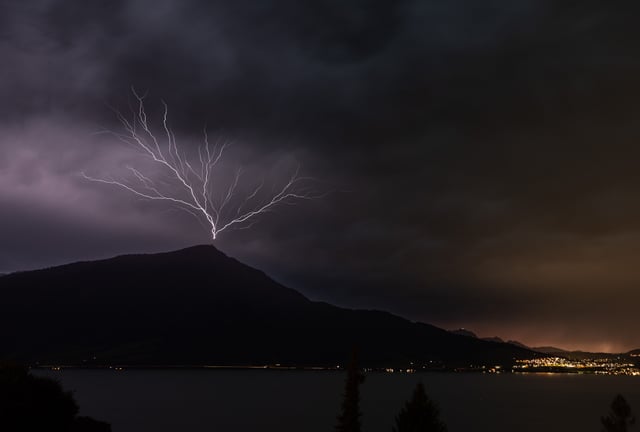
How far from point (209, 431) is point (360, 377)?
3169 inches

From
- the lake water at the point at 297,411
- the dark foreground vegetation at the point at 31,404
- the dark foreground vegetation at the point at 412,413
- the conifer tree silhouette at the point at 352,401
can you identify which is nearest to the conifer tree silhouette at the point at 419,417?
the dark foreground vegetation at the point at 412,413

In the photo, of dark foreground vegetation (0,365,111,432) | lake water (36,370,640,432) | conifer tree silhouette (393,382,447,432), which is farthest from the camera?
lake water (36,370,640,432)

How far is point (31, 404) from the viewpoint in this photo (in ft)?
124

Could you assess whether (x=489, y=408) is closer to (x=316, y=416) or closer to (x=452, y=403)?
(x=452, y=403)

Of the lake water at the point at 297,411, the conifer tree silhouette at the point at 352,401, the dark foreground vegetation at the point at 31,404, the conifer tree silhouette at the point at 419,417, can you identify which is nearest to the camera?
the conifer tree silhouette at the point at 419,417

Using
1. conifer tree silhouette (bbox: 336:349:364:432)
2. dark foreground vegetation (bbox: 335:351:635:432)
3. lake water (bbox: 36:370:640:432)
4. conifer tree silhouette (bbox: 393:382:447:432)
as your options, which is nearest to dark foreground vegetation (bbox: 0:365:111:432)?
dark foreground vegetation (bbox: 335:351:635:432)

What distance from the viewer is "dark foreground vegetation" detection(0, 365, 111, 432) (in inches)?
1422

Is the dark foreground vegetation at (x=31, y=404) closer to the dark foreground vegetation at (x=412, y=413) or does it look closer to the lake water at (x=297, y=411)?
the dark foreground vegetation at (x=412, y=413)

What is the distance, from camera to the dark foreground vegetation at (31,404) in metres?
36.1

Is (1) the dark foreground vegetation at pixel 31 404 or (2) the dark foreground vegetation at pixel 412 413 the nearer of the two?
(2) the dark foreground vegetation at pixel 412 413

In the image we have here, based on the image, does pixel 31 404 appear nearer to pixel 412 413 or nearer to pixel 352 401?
pixel 352 401

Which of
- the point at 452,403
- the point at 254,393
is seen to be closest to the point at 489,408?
the point at 452,403

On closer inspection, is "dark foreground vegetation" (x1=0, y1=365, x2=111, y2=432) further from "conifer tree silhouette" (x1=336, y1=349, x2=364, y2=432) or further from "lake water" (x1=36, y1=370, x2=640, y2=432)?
"lake water" (x1=36, y1=370, x2=640, y2=432)

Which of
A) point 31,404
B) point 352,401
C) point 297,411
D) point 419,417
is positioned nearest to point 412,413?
point 419,417
